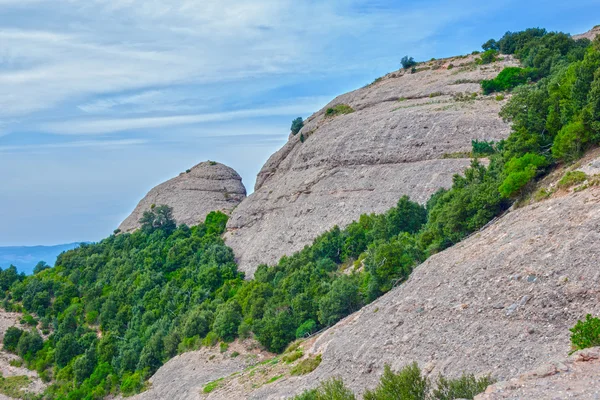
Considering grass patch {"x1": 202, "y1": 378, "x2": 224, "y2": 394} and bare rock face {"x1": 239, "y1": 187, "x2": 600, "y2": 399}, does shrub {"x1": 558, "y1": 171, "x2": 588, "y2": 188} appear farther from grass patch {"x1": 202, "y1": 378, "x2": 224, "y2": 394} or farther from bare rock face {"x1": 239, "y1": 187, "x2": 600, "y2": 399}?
grass patch {"x1": 202, "y1": 378, "x2": 224, "y2": 394}

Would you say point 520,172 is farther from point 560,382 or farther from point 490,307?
point 560,382

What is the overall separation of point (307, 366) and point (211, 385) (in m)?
6.42

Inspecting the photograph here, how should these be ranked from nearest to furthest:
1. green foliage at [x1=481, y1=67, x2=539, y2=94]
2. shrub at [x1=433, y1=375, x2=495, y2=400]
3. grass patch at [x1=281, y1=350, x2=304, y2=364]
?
shrub at [x1=433, y1=375, x2=495, y2=400], grass patch at [x1=281, y1=350, x2=304, y2=364], green foliage at [x1=481, y1=67, x2=539, y2=94]

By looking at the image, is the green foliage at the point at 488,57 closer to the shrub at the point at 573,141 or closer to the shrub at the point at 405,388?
the shrub at the point at 573,141

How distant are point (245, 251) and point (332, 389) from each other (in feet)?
104

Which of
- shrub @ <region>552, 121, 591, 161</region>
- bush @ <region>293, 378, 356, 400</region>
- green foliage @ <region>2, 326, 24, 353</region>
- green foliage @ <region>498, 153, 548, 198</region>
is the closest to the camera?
bush @ <region>293, 378, 356, 400</region>

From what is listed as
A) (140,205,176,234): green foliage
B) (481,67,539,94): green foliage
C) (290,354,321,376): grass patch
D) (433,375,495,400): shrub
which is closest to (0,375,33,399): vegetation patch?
(140,205,176,234): green foliage

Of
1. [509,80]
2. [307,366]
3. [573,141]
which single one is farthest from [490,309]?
[509,80]

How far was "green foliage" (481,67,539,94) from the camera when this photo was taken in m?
43.9

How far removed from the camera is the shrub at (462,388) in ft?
40.2

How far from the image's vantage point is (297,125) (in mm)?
58656

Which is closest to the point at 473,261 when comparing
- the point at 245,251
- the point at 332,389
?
the point at 332,389

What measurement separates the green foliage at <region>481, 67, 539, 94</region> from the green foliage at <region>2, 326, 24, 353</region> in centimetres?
4627

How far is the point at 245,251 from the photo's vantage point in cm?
4659
